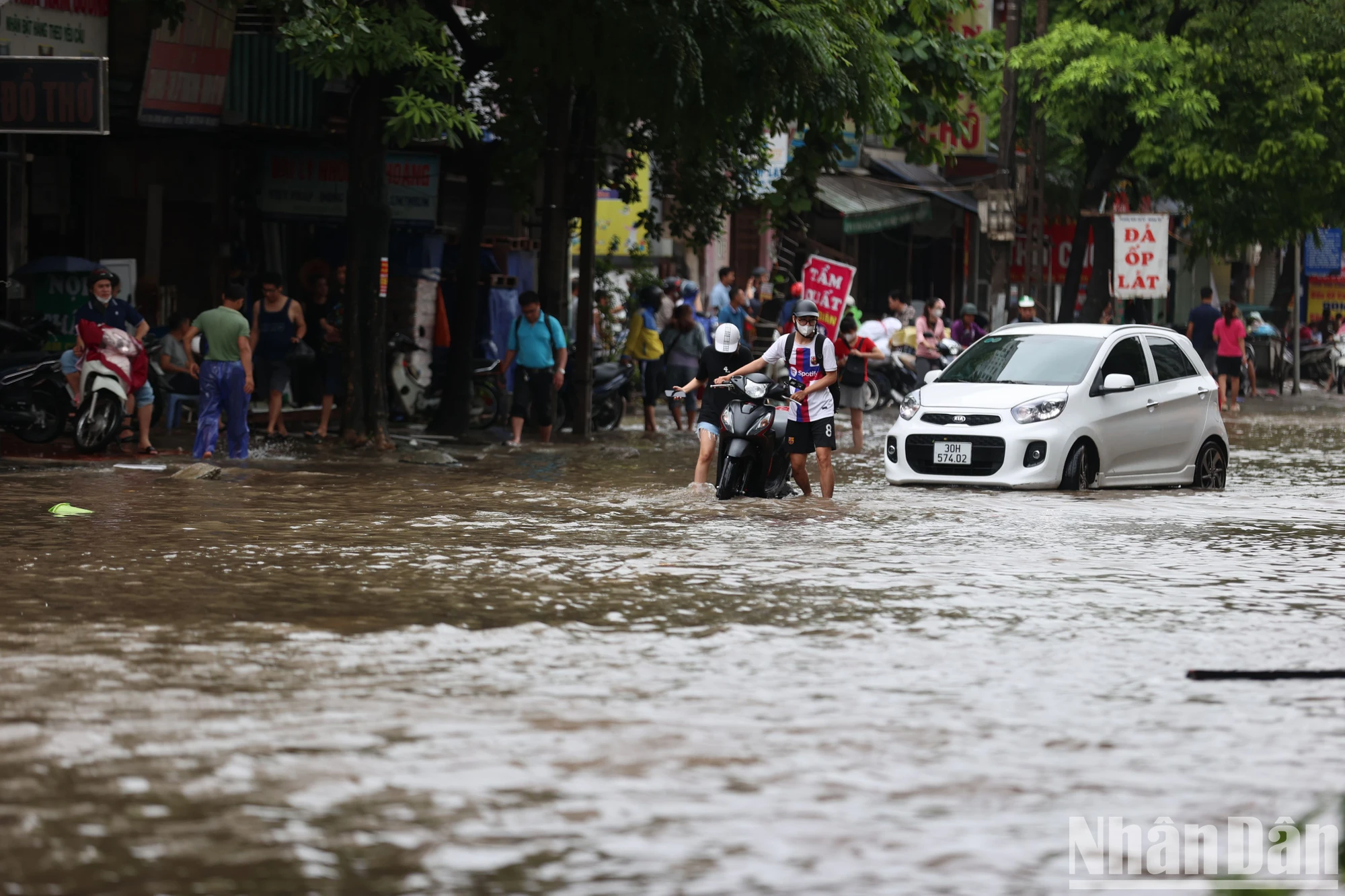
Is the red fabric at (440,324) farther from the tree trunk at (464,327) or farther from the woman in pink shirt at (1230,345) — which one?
the woman in pink shirt at (1230,345)

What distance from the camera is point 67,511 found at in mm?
13922

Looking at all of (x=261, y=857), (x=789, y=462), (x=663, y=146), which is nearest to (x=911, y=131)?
(x=663, y=146)

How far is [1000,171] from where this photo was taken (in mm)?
31922

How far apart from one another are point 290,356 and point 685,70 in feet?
20.2

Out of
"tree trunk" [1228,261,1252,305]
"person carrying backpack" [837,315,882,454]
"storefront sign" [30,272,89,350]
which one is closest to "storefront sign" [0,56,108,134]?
"storefront sign" [30,272,89,350]

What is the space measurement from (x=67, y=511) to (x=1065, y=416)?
26.0 feet

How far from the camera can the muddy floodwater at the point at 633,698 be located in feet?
17.6

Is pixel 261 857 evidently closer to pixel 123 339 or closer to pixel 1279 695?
pixel 1279 695

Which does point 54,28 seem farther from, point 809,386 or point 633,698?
point 633,698

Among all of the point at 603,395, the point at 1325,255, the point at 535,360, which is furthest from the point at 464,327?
the point at 1325,255

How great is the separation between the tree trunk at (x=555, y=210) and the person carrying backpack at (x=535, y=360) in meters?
0.96

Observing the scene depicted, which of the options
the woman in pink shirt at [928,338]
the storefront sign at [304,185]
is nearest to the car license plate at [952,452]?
the storefront sign at [304,185]

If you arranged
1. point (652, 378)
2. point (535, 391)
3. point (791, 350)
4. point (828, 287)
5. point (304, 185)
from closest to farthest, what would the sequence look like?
point (791, 350)
point (535, 391)
point (304, 185)
point (652, 378)
point (828, 287)

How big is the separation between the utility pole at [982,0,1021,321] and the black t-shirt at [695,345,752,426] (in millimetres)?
15321
